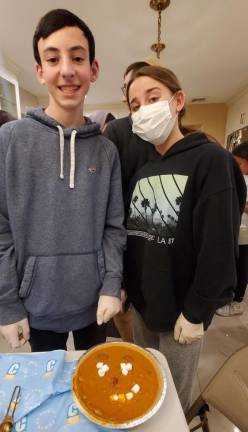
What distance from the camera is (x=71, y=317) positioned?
77cm

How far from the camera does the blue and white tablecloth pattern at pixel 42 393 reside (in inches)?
18.1

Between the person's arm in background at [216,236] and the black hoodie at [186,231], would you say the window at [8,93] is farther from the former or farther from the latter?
the person's arm in background at [216,236]

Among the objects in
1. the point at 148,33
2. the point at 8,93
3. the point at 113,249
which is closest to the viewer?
the point at 113,249

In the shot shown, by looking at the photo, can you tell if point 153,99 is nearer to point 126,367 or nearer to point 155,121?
point 155,121

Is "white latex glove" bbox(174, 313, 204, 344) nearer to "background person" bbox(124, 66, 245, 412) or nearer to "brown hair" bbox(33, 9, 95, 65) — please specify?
"background person" bbox(124, 66, 245, 412)

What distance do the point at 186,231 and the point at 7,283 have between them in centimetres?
53

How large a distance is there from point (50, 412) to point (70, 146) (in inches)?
25.4

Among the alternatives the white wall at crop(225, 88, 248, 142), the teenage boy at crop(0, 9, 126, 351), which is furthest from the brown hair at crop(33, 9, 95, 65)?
the white wall at crop(225, 88, 248, 142)

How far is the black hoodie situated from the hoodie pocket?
0.60 ft

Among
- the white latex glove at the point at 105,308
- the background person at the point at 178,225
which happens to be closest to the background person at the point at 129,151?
the background person at the point at 178,225

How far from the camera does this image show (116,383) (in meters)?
0.52

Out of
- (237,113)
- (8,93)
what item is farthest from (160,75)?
(237,113)

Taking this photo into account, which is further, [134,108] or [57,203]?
[134,108]

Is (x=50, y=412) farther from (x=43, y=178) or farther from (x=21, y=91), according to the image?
(x=21, y=91)
